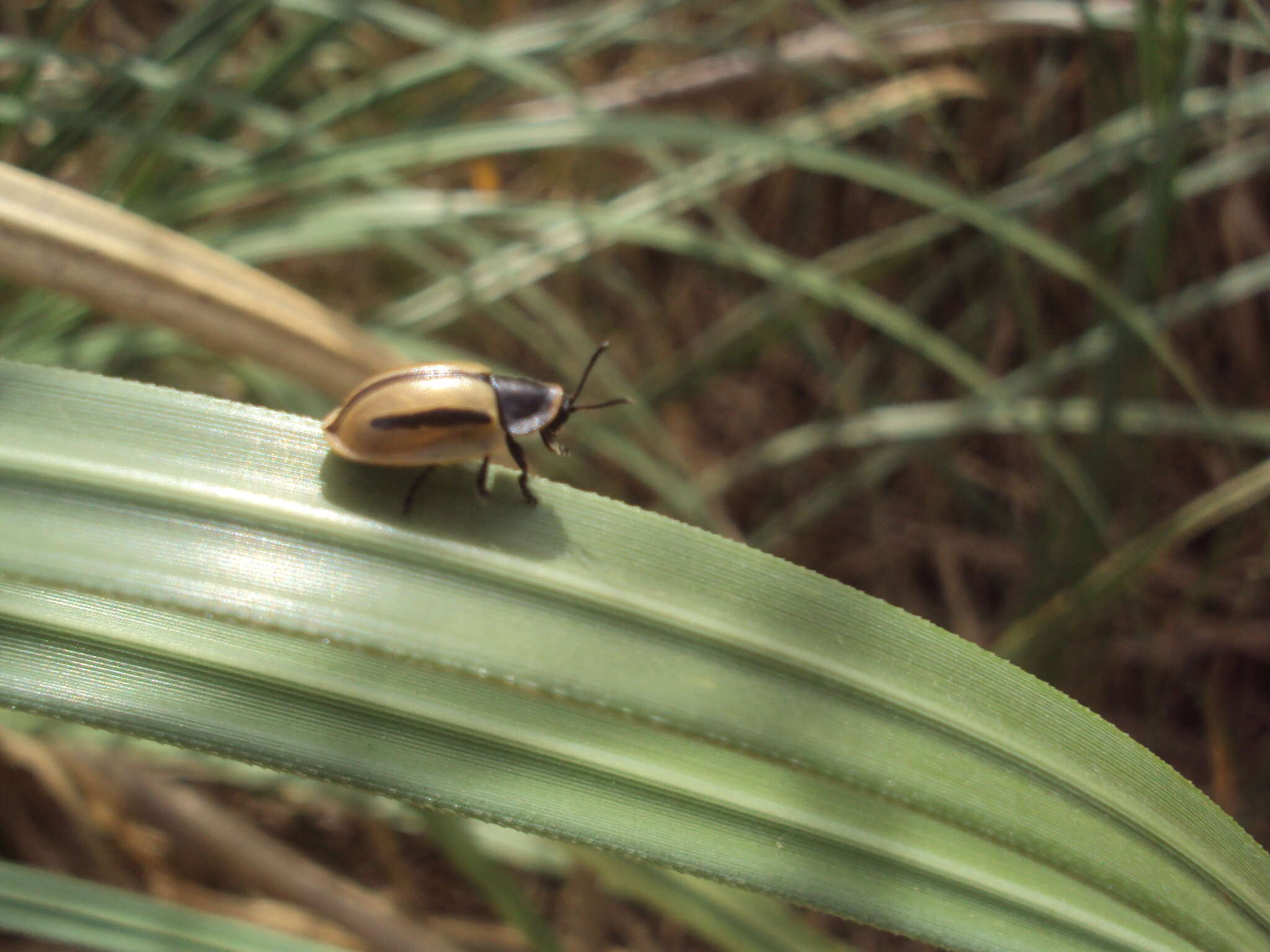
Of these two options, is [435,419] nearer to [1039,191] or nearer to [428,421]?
[428,421]

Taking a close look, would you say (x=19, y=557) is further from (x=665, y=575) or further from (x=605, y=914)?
(x=605, y=914)

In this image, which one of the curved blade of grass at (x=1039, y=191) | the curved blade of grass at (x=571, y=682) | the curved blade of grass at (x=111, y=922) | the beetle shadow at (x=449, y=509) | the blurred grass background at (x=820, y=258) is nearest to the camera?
the curved blade of grass at (x=571, y=682)

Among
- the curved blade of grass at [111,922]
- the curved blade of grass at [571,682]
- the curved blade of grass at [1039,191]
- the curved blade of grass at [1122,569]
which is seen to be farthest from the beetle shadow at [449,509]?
the curved blade of grass at [1039,191]

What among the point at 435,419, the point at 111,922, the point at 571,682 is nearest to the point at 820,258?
the point at 435,419

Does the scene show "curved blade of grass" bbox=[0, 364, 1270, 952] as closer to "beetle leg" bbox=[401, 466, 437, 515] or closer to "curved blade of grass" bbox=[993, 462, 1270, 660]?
"beetle leg" bbox=[401, 466, 437, 515]

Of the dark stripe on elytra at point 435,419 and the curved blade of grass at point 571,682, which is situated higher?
the dark stripe on elytra at point 435,419

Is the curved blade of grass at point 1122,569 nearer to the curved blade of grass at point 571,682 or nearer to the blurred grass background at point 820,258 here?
the blurred grass background at point 820,258

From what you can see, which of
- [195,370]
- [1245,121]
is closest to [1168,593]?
[1245,121]
